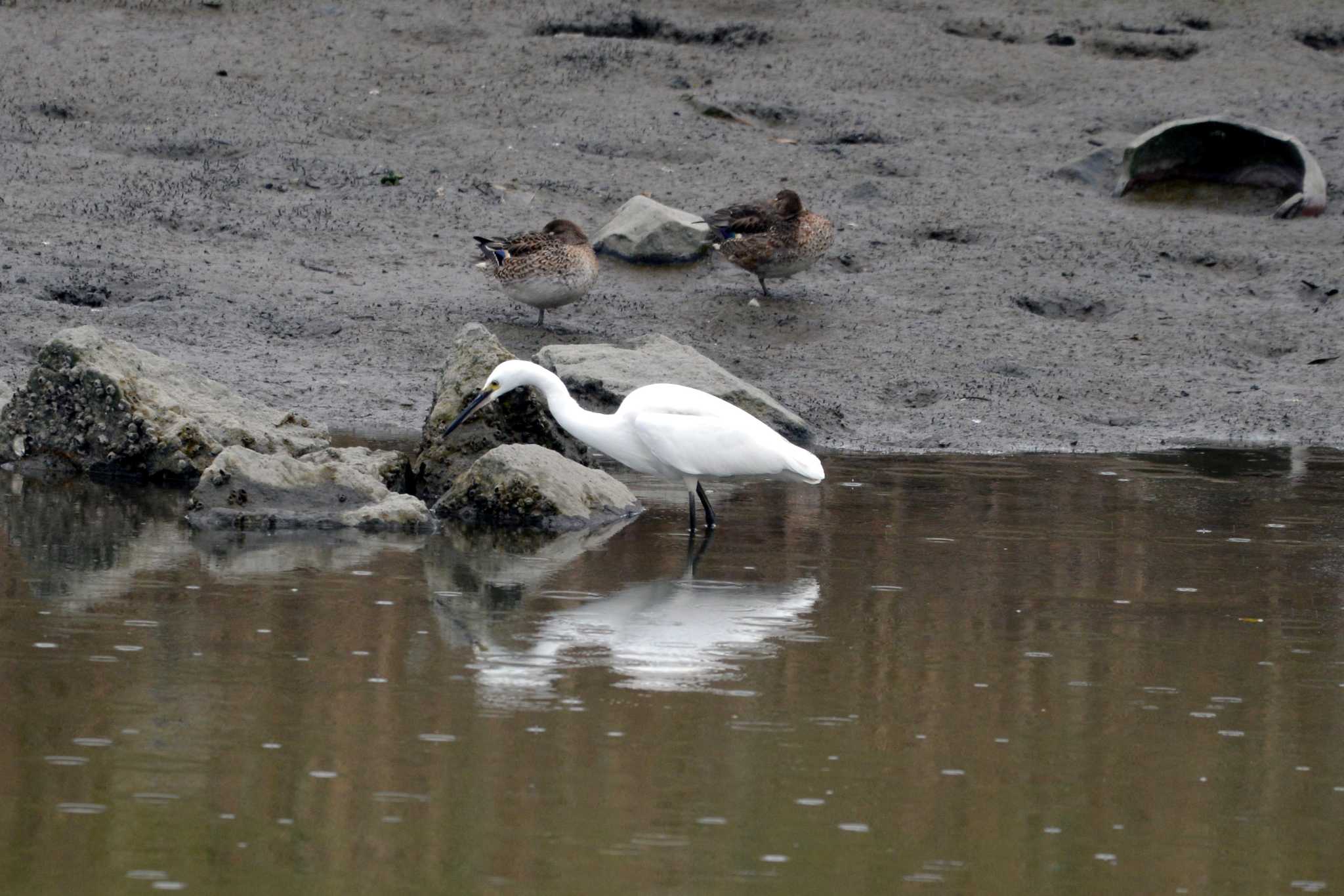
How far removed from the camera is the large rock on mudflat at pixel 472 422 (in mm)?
9406

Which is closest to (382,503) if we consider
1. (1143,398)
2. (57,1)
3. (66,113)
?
(1143,398)

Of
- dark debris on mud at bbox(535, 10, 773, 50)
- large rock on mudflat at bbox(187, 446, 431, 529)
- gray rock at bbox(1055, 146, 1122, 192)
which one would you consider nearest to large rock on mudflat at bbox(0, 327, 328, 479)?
large rock on mudflat at bbox(187, 446, 431, 529)

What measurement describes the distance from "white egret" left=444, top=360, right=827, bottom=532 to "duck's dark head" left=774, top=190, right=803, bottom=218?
467 centimetres

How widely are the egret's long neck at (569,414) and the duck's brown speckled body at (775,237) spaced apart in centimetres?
450

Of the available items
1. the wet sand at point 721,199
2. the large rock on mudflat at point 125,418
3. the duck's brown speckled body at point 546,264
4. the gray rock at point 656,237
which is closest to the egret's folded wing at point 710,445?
the large rock on mudflat at point 125,418

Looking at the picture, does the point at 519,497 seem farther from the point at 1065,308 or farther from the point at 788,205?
the point at 1065,308

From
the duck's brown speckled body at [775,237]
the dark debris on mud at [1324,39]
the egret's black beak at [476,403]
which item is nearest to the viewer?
the egret's black beak at [476,403]

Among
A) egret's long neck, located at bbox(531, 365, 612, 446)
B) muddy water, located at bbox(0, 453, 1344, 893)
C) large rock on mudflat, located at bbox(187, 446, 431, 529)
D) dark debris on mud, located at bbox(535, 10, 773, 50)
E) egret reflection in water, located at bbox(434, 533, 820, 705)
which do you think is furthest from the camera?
dark debris on mud, located at bbox(535, 10, 773, 50)

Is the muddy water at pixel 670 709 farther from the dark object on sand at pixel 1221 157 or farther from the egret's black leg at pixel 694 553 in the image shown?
the dark object on sand at pixel 1221 157

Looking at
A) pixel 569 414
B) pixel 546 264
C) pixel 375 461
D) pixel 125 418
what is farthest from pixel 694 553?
pixel 546 264

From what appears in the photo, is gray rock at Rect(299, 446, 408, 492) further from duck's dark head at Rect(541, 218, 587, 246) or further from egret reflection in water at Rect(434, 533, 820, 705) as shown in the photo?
duck's dark head at Rect(541, 218, 587, 246)

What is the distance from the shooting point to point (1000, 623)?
6.68 meters

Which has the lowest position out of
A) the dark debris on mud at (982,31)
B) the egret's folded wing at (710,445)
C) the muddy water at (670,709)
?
the muddy water at (670,709)

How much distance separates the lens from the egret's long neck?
8.81 meters
